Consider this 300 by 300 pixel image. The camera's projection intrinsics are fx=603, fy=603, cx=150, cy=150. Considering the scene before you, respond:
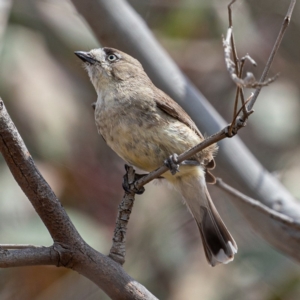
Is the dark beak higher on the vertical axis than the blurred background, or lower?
higher

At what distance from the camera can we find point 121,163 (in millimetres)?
5098

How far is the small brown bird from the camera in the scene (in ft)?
9.54

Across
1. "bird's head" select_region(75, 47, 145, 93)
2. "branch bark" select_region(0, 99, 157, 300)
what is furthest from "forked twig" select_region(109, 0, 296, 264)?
"bird's head" select_region(75, 47, 145, 93)

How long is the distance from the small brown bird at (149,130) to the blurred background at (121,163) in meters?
0.73

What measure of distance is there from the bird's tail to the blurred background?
2.78 feet

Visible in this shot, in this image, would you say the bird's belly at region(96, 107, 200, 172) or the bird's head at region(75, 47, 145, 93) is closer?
the bird's belly at region(96, 107, 200, 172)

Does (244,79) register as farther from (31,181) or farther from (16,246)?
(16,246)

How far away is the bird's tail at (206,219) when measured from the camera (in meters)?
3.21

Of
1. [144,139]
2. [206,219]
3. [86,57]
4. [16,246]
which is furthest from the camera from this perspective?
[206,219]

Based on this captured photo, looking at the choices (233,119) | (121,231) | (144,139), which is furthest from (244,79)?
(144,139)

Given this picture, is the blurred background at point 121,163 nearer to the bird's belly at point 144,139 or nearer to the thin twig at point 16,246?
the bird's belly at point 144,139

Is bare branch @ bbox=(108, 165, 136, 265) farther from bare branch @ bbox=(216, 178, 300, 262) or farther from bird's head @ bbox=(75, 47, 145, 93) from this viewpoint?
bird's head @ bbox=(75, 47, 145, 93)

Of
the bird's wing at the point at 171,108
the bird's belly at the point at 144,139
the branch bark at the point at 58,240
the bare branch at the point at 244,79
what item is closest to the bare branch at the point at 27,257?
the branch bark at the point at 58,240

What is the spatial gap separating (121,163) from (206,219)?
176 centimetres
